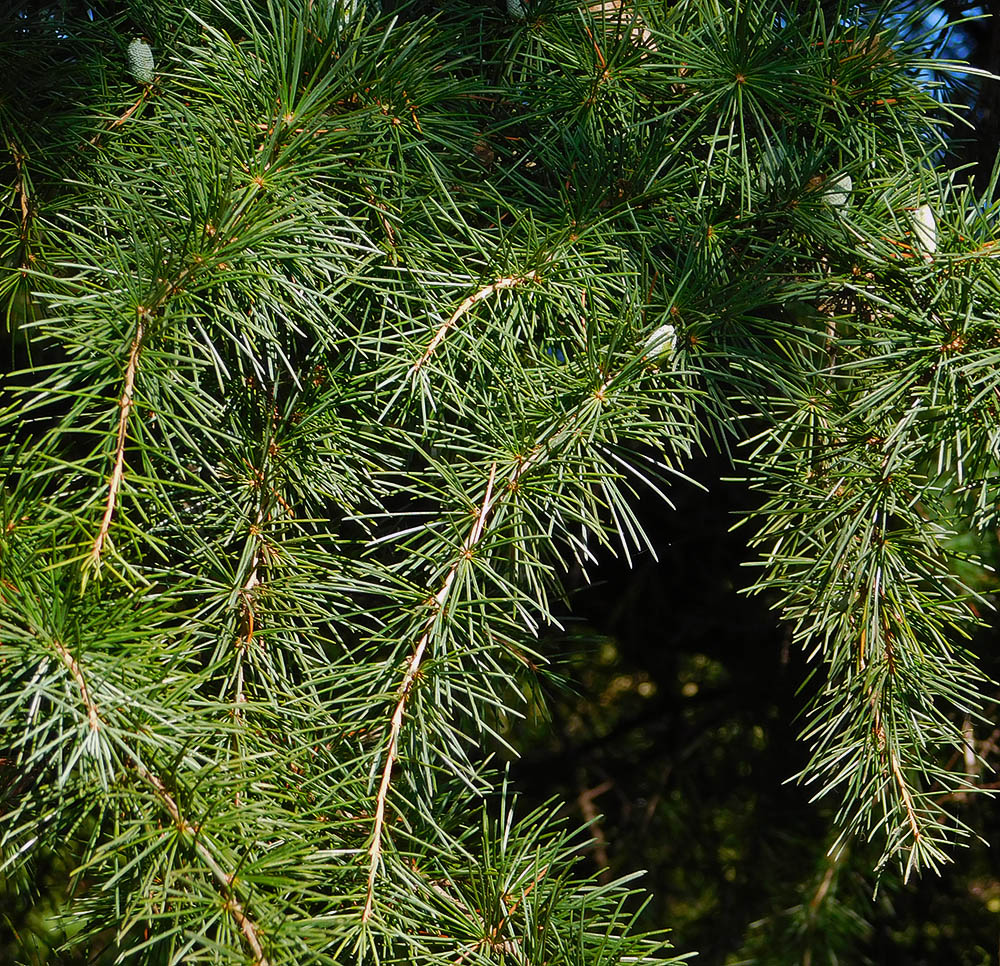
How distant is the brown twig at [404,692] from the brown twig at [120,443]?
10cm

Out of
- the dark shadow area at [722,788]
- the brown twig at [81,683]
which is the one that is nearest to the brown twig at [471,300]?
the brown twig at [81,683]

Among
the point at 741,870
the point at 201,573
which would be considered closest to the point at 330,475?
the point at 201,573

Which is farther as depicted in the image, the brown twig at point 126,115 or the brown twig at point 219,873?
the brown twig at point 126,115

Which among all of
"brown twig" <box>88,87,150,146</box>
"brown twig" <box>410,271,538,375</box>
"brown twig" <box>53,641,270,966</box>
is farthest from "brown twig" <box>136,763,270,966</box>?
"brown twig" <box>88,87,150,146</box>

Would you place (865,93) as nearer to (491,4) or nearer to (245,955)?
(491,4)

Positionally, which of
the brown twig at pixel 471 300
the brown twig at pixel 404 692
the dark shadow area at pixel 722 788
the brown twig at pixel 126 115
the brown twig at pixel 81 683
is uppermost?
the brown twig at pixel 126 115

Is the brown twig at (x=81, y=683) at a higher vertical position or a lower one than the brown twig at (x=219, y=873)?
higher

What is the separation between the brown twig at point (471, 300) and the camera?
33cm

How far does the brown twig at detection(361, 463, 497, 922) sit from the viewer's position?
0.90ft

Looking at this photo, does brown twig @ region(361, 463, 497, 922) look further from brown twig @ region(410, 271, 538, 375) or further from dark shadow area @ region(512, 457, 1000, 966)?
dark shadow area @ region(512, 457, 1000, 966)

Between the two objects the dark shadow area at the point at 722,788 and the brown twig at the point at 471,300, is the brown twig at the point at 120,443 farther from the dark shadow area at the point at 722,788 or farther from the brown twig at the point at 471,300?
the dark shadow area at the point at 722,788

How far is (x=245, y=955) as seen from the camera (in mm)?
246

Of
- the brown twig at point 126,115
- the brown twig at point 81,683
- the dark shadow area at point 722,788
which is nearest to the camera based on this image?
the brown twig at point 81,683

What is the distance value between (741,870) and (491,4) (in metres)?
0.82
